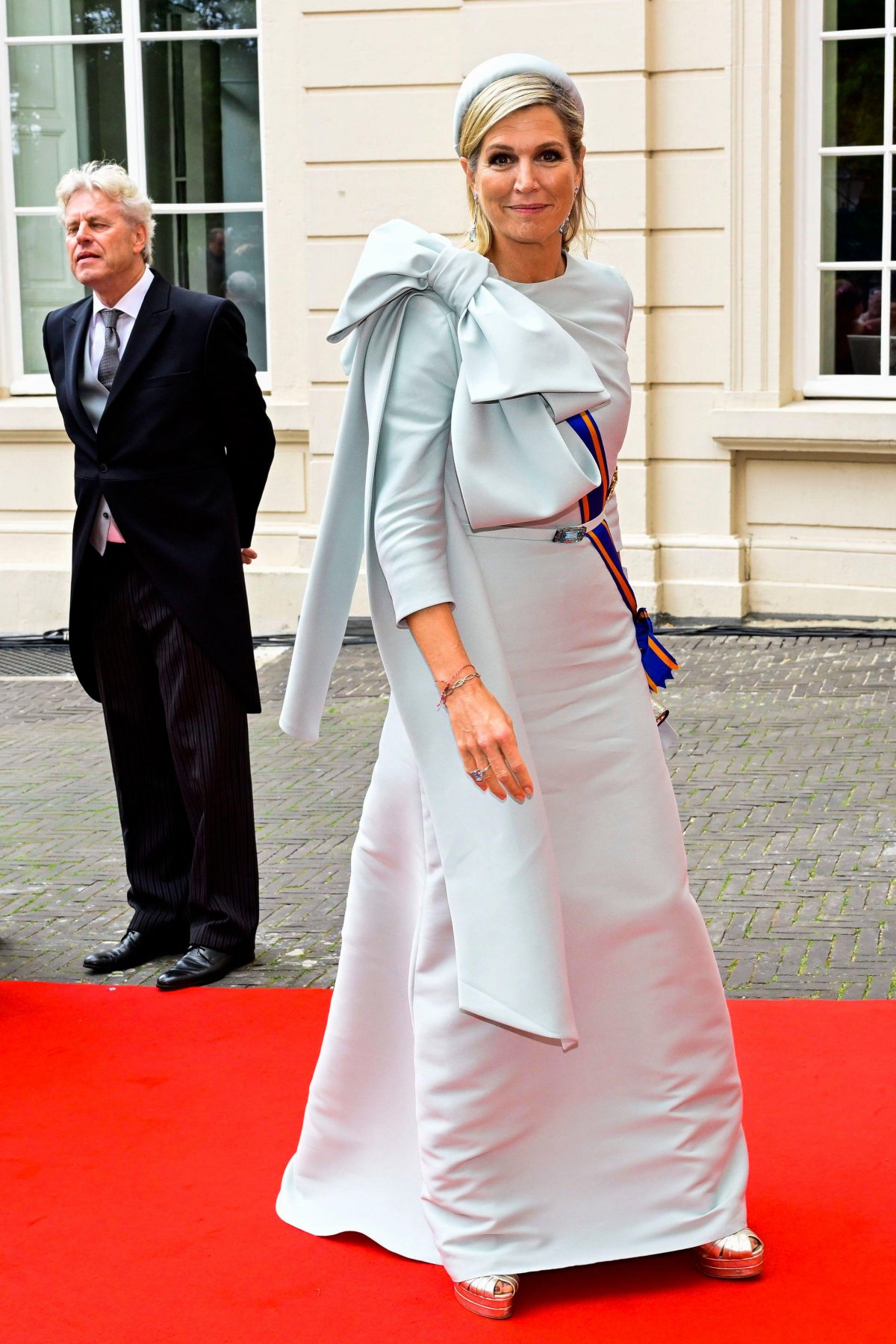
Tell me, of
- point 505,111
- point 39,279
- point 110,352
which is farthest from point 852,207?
point 505,111

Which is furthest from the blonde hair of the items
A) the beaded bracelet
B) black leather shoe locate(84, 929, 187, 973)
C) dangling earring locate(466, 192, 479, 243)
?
black leather shoe locate(84, 929, 187, 973)

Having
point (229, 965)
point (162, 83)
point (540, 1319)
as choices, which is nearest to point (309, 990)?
point (229, 965)

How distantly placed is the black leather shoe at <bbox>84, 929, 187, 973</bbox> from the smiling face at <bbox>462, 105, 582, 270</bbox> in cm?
267

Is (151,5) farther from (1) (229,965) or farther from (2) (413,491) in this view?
(2) (413,491)

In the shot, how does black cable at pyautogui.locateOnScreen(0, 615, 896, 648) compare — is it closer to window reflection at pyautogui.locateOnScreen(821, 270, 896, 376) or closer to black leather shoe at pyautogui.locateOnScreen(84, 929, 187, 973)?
window reflection at pyautogui.locateOnScreen(821, 270, 896, 376)

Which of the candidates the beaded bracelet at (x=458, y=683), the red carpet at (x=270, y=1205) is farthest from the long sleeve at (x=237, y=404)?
the beaded bracelet at (x=458, y=683)

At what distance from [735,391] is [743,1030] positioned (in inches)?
233

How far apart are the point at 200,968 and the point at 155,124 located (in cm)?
717

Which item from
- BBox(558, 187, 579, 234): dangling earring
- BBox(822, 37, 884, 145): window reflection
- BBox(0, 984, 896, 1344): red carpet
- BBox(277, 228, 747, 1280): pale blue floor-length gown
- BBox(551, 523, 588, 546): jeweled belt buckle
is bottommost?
BBox(0, 984, 896, 1344): red carpet

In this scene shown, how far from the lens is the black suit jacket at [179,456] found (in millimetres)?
4605

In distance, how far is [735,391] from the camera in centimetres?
945

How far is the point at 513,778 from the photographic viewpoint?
266 cm

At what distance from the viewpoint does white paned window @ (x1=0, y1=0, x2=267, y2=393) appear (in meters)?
10.3

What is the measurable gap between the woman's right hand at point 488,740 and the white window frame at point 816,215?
24.1 feet
